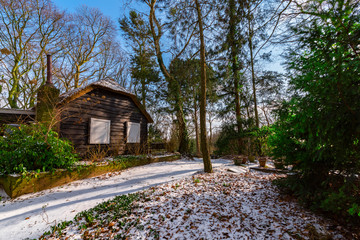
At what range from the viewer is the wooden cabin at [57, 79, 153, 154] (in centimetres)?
779

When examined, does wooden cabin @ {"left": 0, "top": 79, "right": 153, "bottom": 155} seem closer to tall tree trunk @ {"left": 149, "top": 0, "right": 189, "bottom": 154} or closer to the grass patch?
A: tall tree trunk @ {"left": 149, "top": 0, "right": 189, "bottom": 154}

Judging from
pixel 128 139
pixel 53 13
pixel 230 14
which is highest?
pixel 53 13

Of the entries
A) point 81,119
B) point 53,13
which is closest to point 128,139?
point 81,119

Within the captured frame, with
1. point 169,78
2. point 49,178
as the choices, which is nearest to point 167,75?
point 169,78

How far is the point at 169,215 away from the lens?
130 inches

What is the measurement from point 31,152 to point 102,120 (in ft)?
13.7

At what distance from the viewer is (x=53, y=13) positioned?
1340 cm

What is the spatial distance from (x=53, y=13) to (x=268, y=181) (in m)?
19.1

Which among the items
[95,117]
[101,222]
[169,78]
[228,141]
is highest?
[169,78]

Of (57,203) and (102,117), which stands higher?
(102,117)

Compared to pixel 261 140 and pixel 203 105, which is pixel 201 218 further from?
pixel 261 140

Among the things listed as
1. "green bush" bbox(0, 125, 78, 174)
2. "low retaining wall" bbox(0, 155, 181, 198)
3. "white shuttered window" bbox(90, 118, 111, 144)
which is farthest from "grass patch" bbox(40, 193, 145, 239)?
"white shuttered window" bbox(90, 118, 111, 144)

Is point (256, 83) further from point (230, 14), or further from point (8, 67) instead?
point (8, 67)

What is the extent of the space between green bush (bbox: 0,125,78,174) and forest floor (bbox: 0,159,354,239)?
2.88 ft
